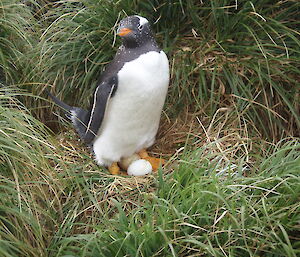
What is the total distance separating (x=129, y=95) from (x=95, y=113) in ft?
0.73

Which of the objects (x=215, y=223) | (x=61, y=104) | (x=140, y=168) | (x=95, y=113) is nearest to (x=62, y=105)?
(x=61, y=104)

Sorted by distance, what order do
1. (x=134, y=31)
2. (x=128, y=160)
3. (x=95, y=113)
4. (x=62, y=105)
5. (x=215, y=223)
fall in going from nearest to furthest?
1. (x=215, y=223)
2. (x=134, y=31)
3. (x=95, y=113)
4. (x=128, y=160)
5. (x=62, y=105)

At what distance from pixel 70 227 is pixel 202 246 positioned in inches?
25.0

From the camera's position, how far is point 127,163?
2.88 meters

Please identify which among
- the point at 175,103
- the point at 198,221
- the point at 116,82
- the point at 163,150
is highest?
the point at 116,82

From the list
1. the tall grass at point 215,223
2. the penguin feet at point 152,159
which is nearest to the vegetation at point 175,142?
the tall grass at point 215,223

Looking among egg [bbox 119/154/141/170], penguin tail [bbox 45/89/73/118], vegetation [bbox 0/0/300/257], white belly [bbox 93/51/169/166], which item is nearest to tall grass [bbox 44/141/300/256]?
vegetation [bbox 0/0/300/257]

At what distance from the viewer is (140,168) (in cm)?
277

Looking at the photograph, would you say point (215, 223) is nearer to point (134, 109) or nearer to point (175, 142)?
point (134, 109)

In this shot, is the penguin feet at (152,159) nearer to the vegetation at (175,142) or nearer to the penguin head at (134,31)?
the vegetation at (175,142)

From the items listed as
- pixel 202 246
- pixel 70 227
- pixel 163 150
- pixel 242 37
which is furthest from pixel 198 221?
pixel 242 37

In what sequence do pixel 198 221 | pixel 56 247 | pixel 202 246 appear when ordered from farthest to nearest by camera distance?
pixel 56 247 → pixel 198 221 → pixel 202 246

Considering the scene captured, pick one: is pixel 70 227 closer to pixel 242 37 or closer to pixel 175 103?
pixel 175 103

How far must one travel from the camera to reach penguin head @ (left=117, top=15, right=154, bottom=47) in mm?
2551
